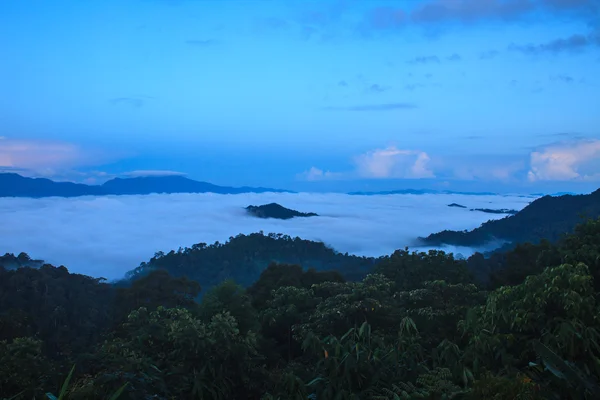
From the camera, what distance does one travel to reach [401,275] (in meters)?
21.4

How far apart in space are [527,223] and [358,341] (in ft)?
235

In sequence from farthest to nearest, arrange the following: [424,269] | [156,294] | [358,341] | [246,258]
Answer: [246,258] < [156,294] < [424,269] < [358,341]

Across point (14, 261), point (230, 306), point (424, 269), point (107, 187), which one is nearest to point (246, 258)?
point (14, 261)

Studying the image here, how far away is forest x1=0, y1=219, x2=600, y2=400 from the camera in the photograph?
6.21 meters

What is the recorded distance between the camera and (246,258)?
6088 centimetres

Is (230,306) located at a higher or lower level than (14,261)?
higher

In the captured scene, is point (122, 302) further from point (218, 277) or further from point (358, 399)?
point (218, 277)

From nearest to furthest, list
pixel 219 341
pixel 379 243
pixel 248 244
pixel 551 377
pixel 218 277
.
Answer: pixel 551 377, pixel 219 341, pixel 218 277, pixel 248 244, pixel 379 243

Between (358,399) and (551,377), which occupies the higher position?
(551,377)

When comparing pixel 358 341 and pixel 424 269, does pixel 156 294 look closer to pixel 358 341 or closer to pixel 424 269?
pixel 424 269

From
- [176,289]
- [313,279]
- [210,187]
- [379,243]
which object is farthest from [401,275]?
[210,187]

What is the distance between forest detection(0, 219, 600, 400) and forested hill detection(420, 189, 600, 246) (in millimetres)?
54091

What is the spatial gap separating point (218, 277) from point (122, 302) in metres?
32.9

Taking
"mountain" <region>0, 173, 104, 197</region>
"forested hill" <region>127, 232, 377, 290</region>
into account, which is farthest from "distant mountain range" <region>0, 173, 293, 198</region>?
"forested hill" <region>127, 232, 377, 290</region>
